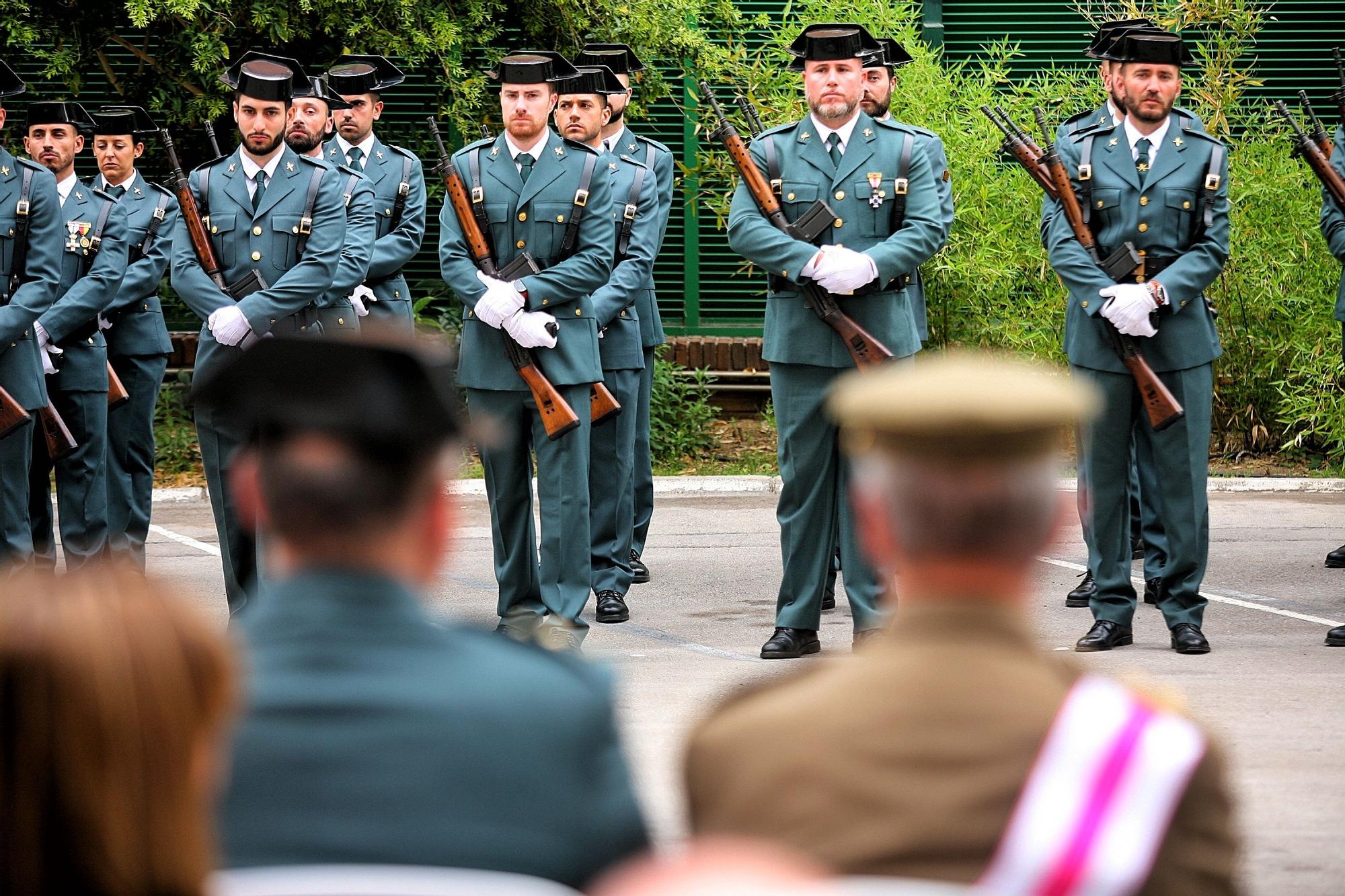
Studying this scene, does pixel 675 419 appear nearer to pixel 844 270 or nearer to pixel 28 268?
pixel 28 268

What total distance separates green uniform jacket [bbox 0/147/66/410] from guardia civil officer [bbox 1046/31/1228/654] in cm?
383

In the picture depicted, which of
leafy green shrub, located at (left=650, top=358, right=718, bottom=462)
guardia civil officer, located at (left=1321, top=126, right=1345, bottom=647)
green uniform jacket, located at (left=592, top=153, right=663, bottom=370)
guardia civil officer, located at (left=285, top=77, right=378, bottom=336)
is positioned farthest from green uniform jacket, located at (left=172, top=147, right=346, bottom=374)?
leafy green shrub, located at (left=650, top=358, right=718, bottom=462)

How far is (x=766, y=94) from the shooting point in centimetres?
1235

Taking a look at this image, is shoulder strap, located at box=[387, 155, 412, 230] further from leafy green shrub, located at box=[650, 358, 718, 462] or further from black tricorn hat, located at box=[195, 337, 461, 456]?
black tricorn hat, located at box=[195, 337, 461, 456]

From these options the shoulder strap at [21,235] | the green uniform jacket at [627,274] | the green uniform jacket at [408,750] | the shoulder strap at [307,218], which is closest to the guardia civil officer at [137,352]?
the shoulder strap at [21,235]

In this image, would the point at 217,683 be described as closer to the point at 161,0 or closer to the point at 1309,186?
the point at 161,0

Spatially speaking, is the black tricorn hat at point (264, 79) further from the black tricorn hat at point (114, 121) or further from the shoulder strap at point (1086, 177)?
the shoulder strap at point (1086, 177)

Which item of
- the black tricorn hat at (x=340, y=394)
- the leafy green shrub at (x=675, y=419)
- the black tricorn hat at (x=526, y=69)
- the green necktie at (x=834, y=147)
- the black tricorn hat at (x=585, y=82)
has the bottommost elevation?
the leafy green shrub at (x=675, y=419)

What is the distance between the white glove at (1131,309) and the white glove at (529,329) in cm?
199

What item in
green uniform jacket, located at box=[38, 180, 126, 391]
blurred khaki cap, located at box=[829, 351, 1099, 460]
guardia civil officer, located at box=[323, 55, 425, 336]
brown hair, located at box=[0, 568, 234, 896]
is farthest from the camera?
guardia civil officer, located at box=[323, 55, 425, 336]

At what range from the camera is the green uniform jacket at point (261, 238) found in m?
6.80

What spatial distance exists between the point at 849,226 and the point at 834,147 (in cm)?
29

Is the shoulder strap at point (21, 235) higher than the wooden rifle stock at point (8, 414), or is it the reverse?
the shoulder strap at point (21, 235)

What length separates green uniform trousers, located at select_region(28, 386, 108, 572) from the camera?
319 inches
